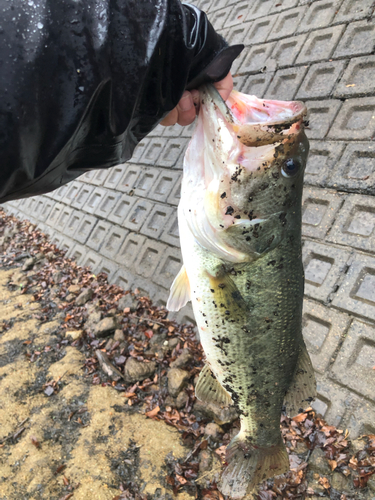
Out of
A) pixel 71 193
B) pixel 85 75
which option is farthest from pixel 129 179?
pixel 85 75

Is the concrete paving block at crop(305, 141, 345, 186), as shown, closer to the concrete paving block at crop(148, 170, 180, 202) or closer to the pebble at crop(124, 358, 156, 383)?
the concrete paving block at crop(148, 170, 180, 202)

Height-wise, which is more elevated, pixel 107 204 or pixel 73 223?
pixel 107 204

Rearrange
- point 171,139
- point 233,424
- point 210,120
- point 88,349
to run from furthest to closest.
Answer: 1. point 171,139
2. point 88,349
3. point 233,424
4. point 210,120

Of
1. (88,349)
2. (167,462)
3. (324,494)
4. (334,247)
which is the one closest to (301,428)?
(324,494)

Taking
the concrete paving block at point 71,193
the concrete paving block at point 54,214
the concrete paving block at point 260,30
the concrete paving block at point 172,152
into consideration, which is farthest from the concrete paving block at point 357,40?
the concrete paving block at point 54,214

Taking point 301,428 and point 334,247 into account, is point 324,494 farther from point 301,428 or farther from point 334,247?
point 334,247

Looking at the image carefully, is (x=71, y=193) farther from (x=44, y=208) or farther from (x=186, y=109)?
(x=186, y=109)
